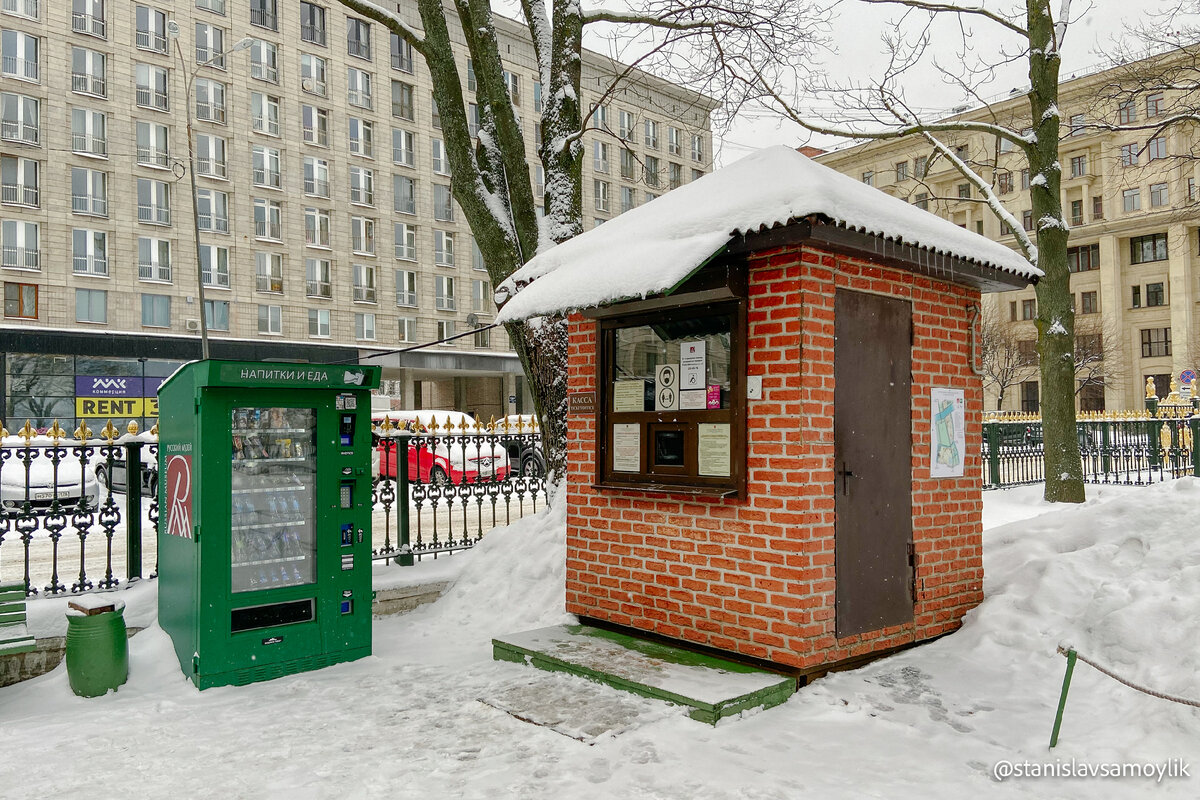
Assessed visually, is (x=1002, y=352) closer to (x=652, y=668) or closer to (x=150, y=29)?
(x=150, y=29)

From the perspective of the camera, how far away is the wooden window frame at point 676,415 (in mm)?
5594

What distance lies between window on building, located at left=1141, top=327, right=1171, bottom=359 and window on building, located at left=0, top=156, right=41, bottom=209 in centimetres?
5687

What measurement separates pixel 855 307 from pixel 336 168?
39.2 m

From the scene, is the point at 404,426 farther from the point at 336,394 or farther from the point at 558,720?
the point at 558,720

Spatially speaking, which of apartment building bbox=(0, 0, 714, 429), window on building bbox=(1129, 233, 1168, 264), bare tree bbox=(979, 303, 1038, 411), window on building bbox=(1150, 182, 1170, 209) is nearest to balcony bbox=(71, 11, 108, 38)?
apartment building bbox=(0, 0, 714, 429)

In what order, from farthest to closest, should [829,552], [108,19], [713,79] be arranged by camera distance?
[108,19]
[713,79]
[829,552]

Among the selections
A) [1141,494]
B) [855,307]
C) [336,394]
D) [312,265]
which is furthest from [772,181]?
[312,265]

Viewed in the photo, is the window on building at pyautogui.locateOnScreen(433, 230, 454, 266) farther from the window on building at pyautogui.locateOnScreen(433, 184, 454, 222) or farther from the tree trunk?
the tree trunk

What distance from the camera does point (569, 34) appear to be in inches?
378

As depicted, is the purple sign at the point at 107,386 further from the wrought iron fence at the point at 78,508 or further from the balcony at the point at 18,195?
the wrought iron fence at the point at 78,508

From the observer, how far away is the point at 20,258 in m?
32.7

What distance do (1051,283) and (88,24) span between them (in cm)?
3755

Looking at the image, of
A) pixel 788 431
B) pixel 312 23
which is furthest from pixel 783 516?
pixel 312 23

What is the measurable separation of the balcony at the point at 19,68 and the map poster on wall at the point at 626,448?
121 feet
